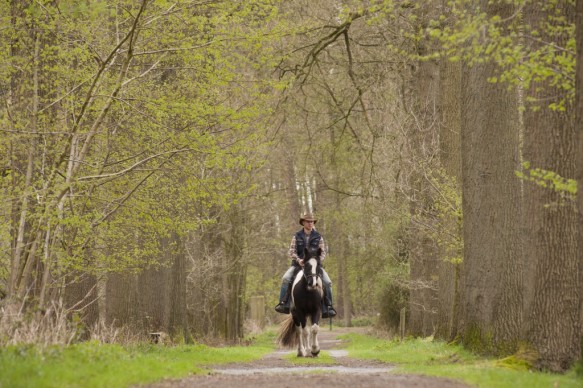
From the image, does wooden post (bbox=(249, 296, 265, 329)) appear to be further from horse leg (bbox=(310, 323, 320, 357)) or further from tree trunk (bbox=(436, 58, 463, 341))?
horse leg (bbox=(310, 323, 320, 357))

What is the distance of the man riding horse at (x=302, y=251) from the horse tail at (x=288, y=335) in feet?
4.13

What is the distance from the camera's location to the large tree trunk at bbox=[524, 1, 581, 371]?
11445 mm

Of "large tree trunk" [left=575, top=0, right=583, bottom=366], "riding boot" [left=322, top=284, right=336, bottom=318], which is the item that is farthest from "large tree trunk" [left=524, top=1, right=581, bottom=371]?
"riding boot" [left=322, top=284, right=336, bottom=318]

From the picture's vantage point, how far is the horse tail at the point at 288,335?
19.5 metres

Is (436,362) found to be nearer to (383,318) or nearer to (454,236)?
(454,236)

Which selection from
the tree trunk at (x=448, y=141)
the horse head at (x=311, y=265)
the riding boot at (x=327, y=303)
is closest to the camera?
the horse head at (x=311, y=265)

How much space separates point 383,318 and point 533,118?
75.5 feet

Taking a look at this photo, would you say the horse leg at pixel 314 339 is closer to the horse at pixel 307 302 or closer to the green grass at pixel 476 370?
the horse at pixel 307 302

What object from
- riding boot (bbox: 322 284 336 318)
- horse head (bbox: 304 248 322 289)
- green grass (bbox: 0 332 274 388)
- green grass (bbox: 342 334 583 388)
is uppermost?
horse head (bbox: 304 248 322 289)

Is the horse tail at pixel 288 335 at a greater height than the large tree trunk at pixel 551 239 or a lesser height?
lesser

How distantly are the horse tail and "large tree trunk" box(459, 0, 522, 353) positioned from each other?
5245mm

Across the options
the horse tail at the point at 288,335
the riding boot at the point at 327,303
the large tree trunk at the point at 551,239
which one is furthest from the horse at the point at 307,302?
the large tree trunk at the point at 551,239

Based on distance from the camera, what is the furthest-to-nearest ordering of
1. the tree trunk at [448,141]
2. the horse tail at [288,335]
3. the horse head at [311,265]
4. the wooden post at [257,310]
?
the wooden post at [257,310]
the tree trunk at [448,141]
the horse tail at [288,335]
the horse head at [311,265]

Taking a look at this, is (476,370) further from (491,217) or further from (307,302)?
(307,302)
